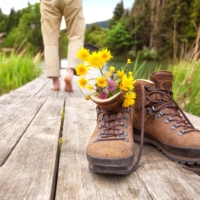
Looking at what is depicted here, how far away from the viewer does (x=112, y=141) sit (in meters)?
0.80

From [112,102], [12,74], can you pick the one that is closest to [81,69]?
[112,102]

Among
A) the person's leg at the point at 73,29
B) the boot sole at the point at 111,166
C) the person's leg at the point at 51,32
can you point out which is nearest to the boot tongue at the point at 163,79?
the boot sole at the point at 111,166

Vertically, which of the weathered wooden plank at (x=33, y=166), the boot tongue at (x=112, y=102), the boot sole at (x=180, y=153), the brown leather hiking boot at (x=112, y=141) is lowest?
the weathered wooden plank at (x=33, y=166)

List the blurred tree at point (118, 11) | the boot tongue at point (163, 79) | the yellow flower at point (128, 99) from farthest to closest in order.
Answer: the blurred tree at point (118, 11)
the boot tongue at point (163, 79)
the yellow flower at point (128, 99)

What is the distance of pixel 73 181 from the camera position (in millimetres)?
709

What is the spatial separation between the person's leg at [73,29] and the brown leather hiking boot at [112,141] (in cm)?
157

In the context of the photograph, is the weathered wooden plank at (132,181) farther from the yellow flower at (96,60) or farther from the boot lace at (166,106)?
the yellow flower at (96,60)

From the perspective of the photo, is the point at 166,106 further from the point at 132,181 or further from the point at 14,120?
the point at 14,120

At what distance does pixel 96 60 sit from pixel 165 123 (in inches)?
12.6

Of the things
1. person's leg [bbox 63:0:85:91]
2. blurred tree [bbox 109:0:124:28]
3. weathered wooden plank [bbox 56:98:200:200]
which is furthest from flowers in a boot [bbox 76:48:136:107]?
blurred tree [bbox 109:0:124:28]

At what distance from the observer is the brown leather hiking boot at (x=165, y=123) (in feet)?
2.71

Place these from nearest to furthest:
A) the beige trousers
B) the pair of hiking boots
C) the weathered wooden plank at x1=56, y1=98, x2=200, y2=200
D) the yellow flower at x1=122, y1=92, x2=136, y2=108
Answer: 1. the weathered wooden plank at x1=56, y1=98, x2=200, y2=200
2. the pair of hiking boots
3. the yellow flower at x1=122, y1=92, x2=136, y2=108
4. the beige trousers

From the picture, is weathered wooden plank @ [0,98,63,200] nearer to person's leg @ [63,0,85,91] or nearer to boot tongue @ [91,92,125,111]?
boot tongue @ [91,92,125,111]

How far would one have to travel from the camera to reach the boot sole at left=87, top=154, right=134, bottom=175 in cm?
72
